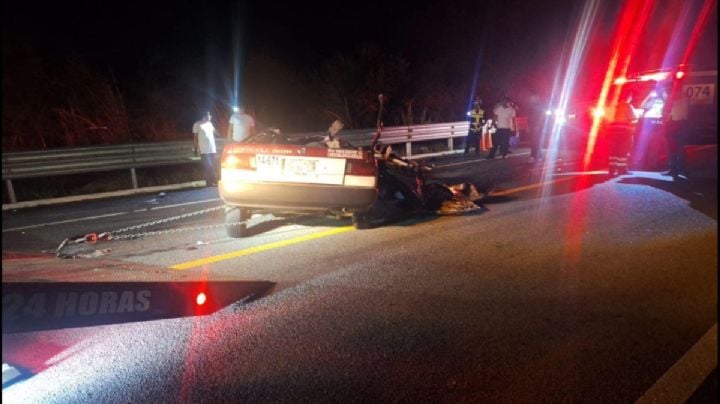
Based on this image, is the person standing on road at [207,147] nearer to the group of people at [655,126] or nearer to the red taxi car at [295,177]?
the red taxi car at [295,177]

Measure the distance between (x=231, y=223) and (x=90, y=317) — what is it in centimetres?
435

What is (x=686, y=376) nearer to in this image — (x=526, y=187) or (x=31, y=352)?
(x=31, y=352)

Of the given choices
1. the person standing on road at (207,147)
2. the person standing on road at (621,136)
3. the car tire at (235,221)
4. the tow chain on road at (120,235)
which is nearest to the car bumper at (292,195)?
the car tire at (235,221)

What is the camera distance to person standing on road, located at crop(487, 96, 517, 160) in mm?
14195

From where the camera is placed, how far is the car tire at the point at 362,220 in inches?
265

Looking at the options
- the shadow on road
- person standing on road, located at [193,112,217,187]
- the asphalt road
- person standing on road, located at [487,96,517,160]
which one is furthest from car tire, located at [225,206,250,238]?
person standing on road, located at [487,96,517,160]

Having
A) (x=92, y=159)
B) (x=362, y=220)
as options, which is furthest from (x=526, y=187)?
(x=92, y=159)

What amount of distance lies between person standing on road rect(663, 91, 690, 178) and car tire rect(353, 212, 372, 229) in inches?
248

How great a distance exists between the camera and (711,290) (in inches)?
174

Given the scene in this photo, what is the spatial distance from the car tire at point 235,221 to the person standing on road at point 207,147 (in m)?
5.35

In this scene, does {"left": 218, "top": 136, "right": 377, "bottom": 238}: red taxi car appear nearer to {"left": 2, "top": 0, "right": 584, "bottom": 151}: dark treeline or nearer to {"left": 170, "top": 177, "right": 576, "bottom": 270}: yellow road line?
{"left": 170, "top": 177, "right": 576, "bottom": 270}: yellow road line

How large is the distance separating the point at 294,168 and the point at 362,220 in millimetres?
1167

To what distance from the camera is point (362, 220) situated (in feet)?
22.2

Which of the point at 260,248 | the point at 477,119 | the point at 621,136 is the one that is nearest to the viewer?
the point at 260,248
